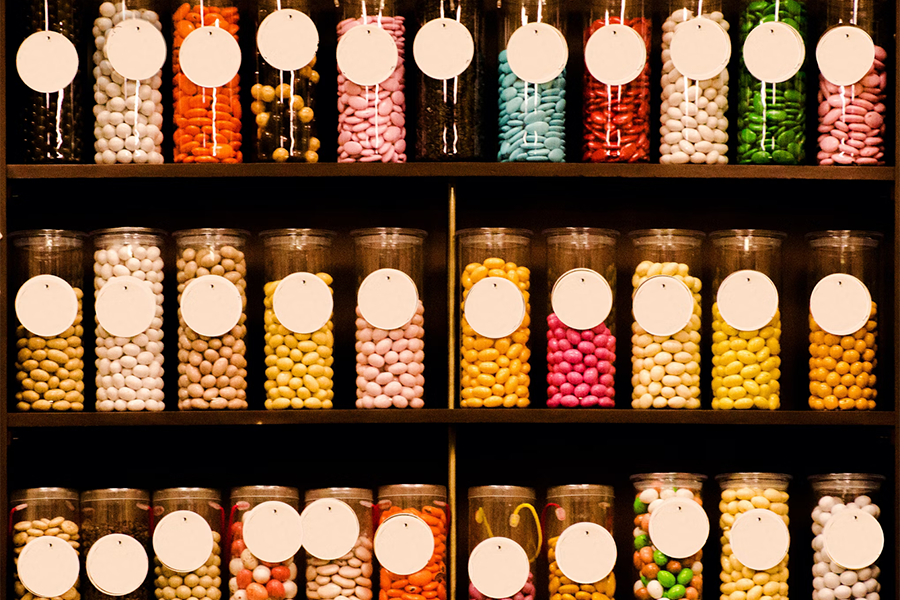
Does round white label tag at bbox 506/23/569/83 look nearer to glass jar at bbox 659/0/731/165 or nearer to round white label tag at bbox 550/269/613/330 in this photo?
glass jar at bbox 659/0/731/165

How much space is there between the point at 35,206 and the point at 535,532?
1.16 meters

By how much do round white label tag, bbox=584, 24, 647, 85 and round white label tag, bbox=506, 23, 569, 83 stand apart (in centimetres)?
6

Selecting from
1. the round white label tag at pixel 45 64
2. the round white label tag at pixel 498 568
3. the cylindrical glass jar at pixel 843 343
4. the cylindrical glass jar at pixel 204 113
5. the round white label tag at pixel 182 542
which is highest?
the round white label tag at pixel 45 64

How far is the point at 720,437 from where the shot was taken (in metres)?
1.85

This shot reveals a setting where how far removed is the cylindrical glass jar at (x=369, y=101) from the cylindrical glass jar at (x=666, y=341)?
0.49 m

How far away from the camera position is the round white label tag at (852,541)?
155cm

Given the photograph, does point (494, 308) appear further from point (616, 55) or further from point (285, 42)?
point (285, 42)

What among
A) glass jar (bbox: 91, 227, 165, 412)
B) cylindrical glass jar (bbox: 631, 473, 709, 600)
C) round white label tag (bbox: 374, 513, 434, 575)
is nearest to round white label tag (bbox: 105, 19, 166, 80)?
glass jar (bbox: 91, 227, 165, 412)

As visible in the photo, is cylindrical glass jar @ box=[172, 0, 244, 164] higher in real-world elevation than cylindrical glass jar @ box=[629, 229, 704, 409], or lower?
higher

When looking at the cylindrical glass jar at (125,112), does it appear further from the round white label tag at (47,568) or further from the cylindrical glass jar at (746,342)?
the cylindrical glass jar at (746,342)

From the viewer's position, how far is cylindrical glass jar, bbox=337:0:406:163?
5.25ft

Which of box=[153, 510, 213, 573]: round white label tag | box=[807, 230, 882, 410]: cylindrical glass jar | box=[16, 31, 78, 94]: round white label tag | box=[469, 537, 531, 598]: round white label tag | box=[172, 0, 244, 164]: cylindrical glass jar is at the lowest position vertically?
box=[469, 537, 531, 598]: round white label tag

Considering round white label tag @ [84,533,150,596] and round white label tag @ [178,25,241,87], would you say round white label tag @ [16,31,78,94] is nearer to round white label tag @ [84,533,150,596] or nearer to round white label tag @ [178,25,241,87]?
round white label tag @ [178,25,241,87]

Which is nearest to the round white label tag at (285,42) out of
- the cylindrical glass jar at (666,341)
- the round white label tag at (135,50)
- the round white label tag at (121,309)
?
the round white label tag at (135,50)
